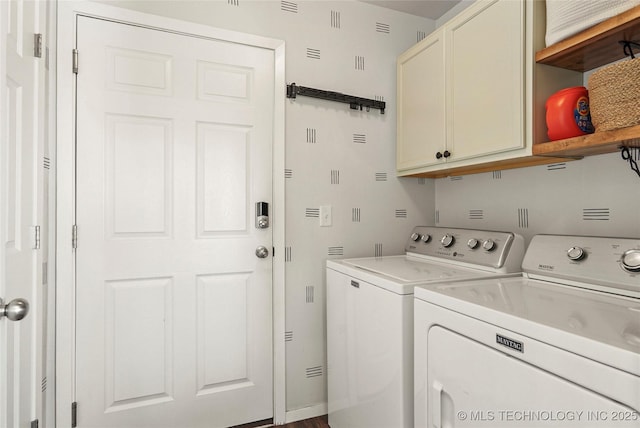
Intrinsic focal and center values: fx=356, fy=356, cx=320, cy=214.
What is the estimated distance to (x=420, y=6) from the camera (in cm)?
210

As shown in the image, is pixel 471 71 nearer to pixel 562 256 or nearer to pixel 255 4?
pixel 562 256

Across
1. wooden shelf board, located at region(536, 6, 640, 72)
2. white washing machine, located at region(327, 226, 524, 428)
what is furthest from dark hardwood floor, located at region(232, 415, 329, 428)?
wooden shelf board, located at region(536, 6, 640, 72)

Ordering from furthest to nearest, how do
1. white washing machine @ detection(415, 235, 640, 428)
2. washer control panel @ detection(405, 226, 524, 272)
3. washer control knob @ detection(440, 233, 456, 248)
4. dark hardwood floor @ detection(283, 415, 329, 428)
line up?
dark hardwood floor @ detection(283, 415, 329, 428) < washer control knob @ detection(440, 233, 456, 248) < washer control panel @ detection(405, 226, 524, 272) < white washing machine @ detection(415, 235, 640, 428)

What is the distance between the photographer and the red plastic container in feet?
3.95

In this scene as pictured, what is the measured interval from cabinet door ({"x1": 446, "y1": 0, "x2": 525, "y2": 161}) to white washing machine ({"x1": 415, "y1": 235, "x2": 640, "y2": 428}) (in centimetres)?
47

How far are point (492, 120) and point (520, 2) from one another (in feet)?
1.42

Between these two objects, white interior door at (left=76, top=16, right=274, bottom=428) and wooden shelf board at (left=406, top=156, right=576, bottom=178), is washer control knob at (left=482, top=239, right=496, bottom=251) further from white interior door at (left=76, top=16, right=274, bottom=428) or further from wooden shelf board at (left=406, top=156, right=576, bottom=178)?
white interior door at (left=76, top=16, right=274, bottom=428)

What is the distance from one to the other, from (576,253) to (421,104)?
1061mm

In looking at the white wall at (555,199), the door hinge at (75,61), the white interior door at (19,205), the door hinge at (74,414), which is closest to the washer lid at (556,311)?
the white wall at (555,199)

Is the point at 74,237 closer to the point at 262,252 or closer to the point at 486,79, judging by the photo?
the point at 262,252

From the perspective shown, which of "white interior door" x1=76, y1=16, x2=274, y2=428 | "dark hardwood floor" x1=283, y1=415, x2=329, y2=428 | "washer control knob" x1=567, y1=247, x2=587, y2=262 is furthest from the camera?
"dark hardwood floor" x1=283, y1=415, x2=329, y2=428

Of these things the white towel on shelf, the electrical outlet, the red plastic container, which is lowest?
the electrical outlet

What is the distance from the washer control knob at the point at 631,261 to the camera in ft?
3.41

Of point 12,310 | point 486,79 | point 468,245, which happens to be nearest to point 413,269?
point 468,245
